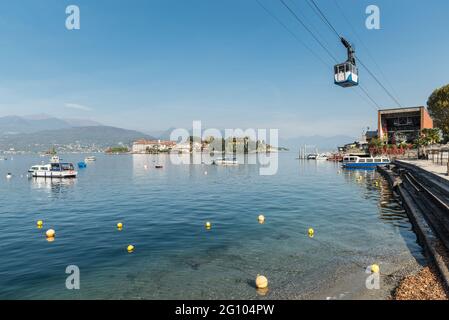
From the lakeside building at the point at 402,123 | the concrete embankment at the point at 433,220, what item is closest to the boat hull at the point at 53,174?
the concrete embankment at the point at 433,220

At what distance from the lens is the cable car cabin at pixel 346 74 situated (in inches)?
1355

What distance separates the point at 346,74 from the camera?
34.4 m

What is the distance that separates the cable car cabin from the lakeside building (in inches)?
4402

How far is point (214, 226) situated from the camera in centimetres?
2709

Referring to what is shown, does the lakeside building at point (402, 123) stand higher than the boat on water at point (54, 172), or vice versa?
the lakeside building at point (402, 123)

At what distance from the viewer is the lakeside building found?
129275mm

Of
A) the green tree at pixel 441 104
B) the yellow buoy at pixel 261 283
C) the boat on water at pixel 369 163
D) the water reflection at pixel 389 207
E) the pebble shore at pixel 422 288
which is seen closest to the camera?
the pebble shore at pixel 422 288

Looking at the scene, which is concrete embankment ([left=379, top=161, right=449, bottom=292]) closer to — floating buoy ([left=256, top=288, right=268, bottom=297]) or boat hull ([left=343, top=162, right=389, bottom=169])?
floating buoy ([left=256, top=288, right=268, bottom=297])

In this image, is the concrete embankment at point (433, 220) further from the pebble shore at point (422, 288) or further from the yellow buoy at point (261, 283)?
the yellow buoy at point (261, 283)

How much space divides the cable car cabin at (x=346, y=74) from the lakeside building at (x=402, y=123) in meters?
112

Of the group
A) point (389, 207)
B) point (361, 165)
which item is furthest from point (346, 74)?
point (361, 165)

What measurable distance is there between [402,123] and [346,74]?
127502 mm

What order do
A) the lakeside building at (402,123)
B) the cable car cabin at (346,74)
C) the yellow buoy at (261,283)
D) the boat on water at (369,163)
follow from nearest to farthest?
the yellow buoy at (261,283) < the cable car cabin at (346,74) < the boat on water at (369,163) < the lakeside building at (402,123)
